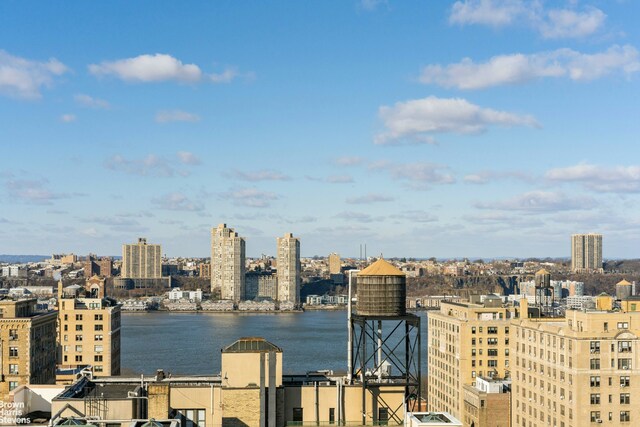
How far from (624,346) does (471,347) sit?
759 inches

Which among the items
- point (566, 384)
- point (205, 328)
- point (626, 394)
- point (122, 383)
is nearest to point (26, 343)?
point (122, 383)

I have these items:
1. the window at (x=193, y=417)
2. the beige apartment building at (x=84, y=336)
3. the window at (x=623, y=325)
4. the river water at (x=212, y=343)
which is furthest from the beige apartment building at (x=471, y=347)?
the window at (x=193, y=417)

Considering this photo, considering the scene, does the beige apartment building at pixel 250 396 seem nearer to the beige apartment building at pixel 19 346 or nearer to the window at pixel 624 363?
the window at pixel 624 363

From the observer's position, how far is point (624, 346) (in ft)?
151

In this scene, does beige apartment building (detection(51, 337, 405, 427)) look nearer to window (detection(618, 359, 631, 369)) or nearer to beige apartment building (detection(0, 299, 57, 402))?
window (detection(618, 359, 631, 369))

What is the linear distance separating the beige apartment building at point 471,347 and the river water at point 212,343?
30.0m

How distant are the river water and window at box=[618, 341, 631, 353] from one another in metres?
52.3

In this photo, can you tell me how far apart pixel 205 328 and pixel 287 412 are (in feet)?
484

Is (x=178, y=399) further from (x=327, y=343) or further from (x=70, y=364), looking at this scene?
(x=327, y=343)

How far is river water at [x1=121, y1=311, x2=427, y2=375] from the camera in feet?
331

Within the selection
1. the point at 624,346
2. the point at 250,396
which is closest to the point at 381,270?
the point at 250,396

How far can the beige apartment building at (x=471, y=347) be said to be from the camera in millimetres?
64188

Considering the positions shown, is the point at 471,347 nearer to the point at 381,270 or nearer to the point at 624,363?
the point at 624,363

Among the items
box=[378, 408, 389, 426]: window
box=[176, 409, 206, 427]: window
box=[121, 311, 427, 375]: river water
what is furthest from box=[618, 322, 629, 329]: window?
box=[121, 311, 427, 375]: river water
